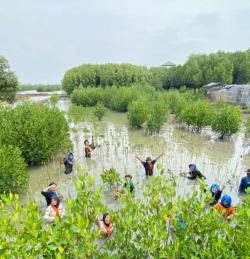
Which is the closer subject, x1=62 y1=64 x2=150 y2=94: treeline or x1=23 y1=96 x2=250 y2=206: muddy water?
x1=23 y1=96 x2=250 y2=206: muddy water

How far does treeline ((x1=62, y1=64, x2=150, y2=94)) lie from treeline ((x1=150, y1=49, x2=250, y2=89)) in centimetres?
364

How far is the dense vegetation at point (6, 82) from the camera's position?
25.7 meters

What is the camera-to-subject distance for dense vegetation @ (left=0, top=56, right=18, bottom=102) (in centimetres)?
2566

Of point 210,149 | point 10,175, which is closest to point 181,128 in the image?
point 210,149

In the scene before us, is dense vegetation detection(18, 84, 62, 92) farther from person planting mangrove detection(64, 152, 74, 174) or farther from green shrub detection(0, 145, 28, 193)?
green shrub detection(0, 145, 28, 193)

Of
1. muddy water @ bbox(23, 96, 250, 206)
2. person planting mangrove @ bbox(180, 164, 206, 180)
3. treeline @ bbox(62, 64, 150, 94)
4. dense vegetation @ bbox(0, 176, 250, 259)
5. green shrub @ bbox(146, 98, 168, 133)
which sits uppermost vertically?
treeline @ bbox(62, 64, 150, 94)

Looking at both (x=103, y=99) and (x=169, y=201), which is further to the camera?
(x=103, y=99)

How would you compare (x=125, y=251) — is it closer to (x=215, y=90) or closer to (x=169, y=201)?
(x=169, y=201)

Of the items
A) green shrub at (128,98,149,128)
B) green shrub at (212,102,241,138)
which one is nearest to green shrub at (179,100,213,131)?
green shrub at (212,102,241,138)

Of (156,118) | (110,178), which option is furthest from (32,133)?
(156,118)

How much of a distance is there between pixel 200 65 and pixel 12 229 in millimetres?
47247

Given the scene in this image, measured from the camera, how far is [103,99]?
33.0 m

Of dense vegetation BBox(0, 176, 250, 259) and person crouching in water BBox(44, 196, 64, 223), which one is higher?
dense vegetation BBox(0, 176, 250, 259)

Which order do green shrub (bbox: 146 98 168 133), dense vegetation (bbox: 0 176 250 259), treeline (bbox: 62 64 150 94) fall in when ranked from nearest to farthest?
1. dense vegetation (bbox: 0 176 250 259)
2. green shrub (bbox: 146 98 168 133)
3. treeline (bbox: 62 64 150 94)
